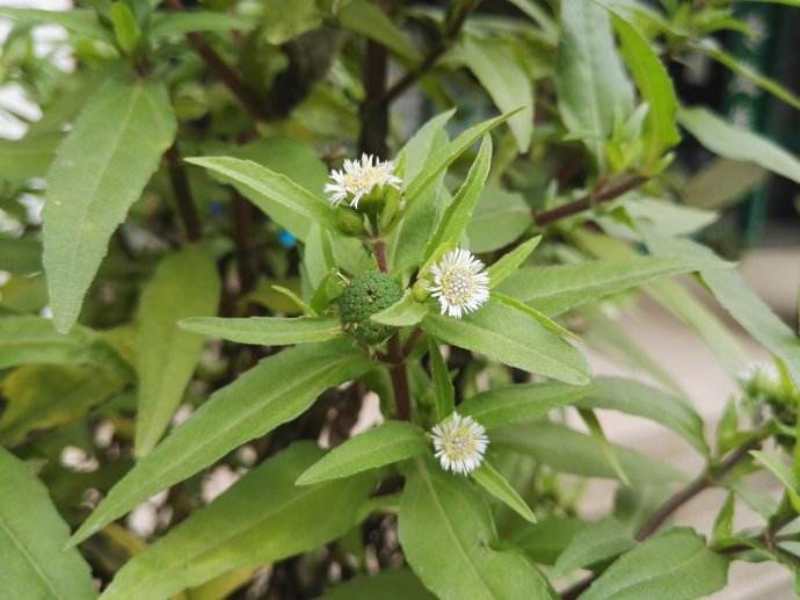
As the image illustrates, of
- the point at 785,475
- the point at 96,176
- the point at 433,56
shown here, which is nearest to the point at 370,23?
the point at 433,56

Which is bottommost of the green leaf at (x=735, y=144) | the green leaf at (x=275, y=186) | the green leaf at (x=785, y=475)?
the green leaf at (x=785, y=475)

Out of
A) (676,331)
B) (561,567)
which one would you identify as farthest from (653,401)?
(676,331)

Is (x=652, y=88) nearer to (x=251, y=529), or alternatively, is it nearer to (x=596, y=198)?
(x=596, y=198)

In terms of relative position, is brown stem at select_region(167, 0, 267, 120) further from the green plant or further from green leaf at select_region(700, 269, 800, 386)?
green leaf at select_region(700, 269, 800, 386)

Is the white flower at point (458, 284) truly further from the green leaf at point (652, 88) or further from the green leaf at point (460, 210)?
the green leaf at point (652, 88)

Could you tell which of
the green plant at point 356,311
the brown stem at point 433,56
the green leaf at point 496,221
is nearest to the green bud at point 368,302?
the green plant at point 356,311

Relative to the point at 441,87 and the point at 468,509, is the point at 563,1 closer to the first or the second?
the point at 441,87
